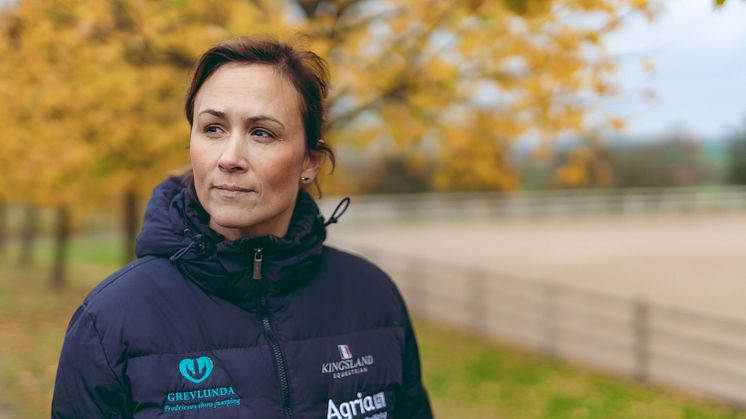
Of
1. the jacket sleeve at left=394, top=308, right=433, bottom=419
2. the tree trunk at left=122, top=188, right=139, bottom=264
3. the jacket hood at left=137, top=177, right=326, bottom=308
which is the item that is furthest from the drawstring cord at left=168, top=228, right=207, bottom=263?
the tree trunk at left=122, top=188, right=139, bottom=264

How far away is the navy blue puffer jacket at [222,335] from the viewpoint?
159 cm

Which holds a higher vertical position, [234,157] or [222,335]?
[234,157]

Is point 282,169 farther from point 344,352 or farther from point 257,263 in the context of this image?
point 344,352

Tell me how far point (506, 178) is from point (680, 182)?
39.2m

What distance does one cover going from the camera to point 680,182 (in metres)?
44.1

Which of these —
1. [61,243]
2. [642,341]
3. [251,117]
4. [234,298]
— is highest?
[251,117]

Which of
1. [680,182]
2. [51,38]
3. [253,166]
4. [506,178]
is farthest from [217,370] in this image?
[680,182]

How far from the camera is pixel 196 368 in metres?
1.62

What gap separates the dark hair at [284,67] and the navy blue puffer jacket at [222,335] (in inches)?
8.8

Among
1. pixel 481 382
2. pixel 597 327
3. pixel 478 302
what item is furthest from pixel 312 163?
pixel 478 302

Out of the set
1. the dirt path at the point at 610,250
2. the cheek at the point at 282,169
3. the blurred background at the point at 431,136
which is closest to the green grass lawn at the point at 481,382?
the blurred background at the point at 431,136

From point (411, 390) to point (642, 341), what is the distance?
793cm

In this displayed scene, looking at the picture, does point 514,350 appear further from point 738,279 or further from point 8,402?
point 738,279

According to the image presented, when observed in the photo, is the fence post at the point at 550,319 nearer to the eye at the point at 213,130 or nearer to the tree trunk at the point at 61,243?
the eye at the point at 213,130
